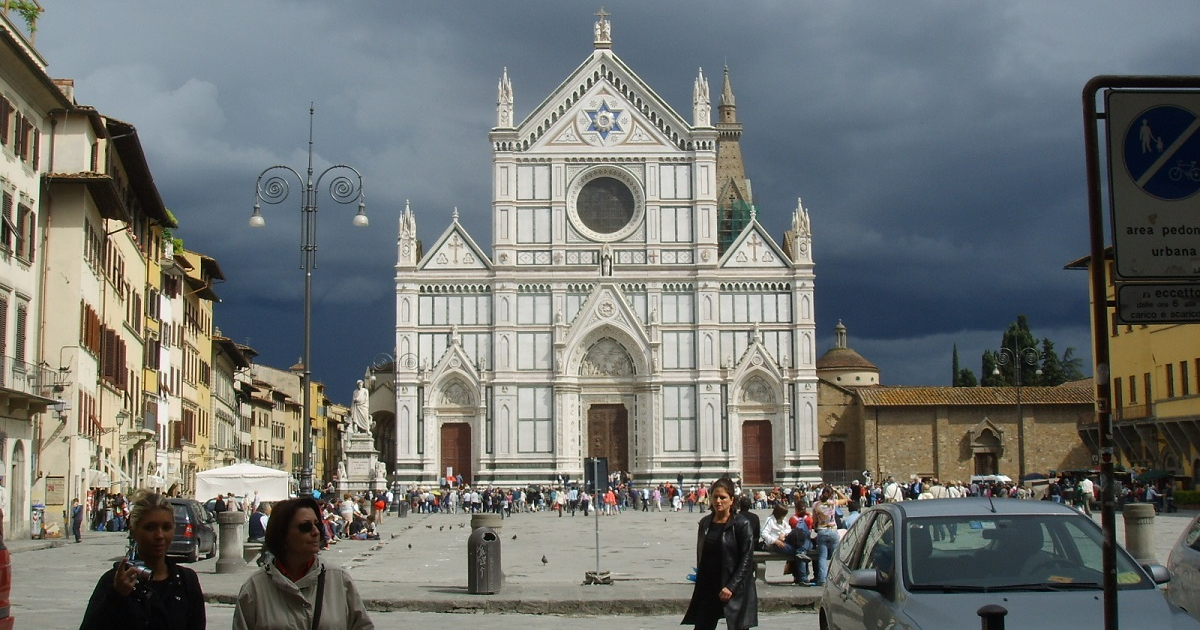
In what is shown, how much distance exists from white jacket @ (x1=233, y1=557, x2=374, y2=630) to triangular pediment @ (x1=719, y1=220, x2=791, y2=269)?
5550 centimetres

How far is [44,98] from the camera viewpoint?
3002cm

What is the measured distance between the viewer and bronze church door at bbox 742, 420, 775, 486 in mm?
59906

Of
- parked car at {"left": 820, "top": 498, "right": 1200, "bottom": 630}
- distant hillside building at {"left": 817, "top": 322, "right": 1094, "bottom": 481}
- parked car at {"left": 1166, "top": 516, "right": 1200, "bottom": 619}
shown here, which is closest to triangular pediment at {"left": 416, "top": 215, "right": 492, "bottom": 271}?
distant hillside building at {"left": 817, "top": 322, "right": 1094, "bottom": 481}

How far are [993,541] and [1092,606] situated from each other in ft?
2.98

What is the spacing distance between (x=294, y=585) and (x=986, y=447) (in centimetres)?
5999

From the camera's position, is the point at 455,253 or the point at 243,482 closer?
the point at 243,482

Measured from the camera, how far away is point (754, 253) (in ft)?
199

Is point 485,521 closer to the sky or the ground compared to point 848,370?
closer to the ground

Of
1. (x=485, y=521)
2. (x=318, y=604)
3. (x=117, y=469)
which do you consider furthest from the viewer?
(x=117, y=469)

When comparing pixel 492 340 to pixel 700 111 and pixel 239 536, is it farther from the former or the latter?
pixel 239 536

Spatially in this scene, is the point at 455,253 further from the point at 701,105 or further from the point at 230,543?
the point at 230,543

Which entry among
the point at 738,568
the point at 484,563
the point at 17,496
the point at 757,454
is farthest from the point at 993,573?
the point at 757,454

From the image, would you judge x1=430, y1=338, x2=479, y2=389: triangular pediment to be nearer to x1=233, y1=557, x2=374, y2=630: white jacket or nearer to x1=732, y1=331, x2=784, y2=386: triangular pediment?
x1=732, y1=331, x2=784, y2=386: triangular pediment

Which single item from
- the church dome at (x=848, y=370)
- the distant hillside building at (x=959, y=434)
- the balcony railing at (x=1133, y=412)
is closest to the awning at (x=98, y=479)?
the balcony railing at (x=1133, y=412)
